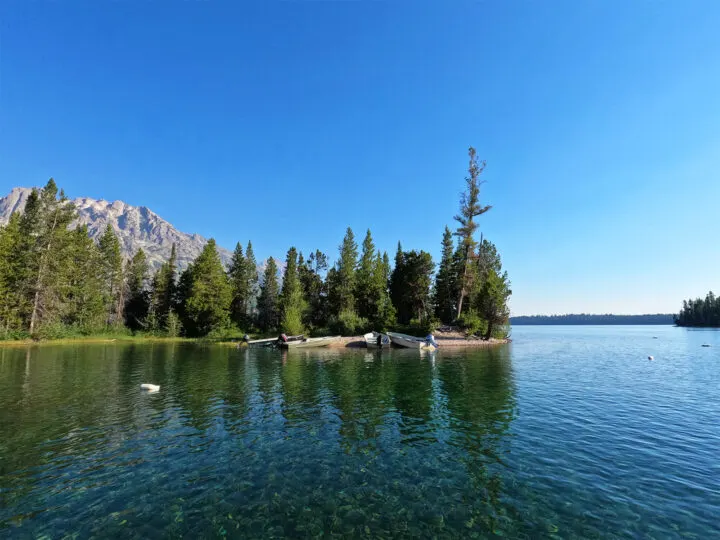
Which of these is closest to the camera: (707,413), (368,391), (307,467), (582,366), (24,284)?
(307,467)

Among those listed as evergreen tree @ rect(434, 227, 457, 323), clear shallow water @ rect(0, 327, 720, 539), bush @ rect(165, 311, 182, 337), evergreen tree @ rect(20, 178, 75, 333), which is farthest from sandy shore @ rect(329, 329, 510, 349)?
evergreen tree @ rect(20, 178, 75, 333)

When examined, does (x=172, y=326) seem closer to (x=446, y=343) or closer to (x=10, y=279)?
(x=10, y=279)

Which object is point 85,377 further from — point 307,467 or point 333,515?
point 333,515

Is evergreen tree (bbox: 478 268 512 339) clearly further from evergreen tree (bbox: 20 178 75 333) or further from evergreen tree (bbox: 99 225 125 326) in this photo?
evergreen tree (bbox: 99 225 125 326)

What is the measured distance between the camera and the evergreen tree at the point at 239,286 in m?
101

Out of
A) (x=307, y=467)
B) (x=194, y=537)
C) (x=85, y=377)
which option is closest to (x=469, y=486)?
(x=307, y=467)

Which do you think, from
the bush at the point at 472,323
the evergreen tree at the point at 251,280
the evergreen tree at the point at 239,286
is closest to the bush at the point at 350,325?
the bush at the point at 472,323

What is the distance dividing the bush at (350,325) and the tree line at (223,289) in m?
0.22

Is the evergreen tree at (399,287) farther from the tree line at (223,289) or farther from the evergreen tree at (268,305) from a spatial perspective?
the evergreen tree at (268,305)

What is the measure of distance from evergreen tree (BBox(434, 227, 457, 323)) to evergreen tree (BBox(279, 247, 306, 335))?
35083mm

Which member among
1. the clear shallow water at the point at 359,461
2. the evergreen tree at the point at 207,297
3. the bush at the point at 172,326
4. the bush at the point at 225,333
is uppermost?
the evergreen tree at the point at 207,297

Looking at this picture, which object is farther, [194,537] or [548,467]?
[548,467]

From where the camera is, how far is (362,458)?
42.3 ft

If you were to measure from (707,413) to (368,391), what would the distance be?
63.4 feet
